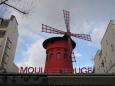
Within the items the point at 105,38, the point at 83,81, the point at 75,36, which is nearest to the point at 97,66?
the point at 105,38

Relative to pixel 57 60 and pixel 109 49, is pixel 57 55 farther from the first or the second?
pixel 109 49

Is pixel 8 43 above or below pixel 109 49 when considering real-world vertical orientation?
above

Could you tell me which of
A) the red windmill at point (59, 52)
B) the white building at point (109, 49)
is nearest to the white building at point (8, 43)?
the red windmill at point (59, 52)

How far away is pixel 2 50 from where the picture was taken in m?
33.9

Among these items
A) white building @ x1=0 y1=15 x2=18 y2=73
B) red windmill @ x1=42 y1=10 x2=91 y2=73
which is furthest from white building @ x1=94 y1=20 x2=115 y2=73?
white building @ x1=0 y1=15 x2=18 y2=73

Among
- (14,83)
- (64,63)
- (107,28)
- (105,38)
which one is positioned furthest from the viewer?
(105,38)

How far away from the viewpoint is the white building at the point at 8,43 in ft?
112

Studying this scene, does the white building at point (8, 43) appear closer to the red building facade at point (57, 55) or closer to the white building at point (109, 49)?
the red building facade at point (57, 55)

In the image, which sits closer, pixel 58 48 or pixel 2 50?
pixel 58 48

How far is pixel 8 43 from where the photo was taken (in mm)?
35688

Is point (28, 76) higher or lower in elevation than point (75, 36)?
lower

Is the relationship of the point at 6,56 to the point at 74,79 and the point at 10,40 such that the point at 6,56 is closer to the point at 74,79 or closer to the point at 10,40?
the point at 10,40

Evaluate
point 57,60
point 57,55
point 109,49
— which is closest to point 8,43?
point 57,55

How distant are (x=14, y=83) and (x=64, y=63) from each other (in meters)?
11.6
